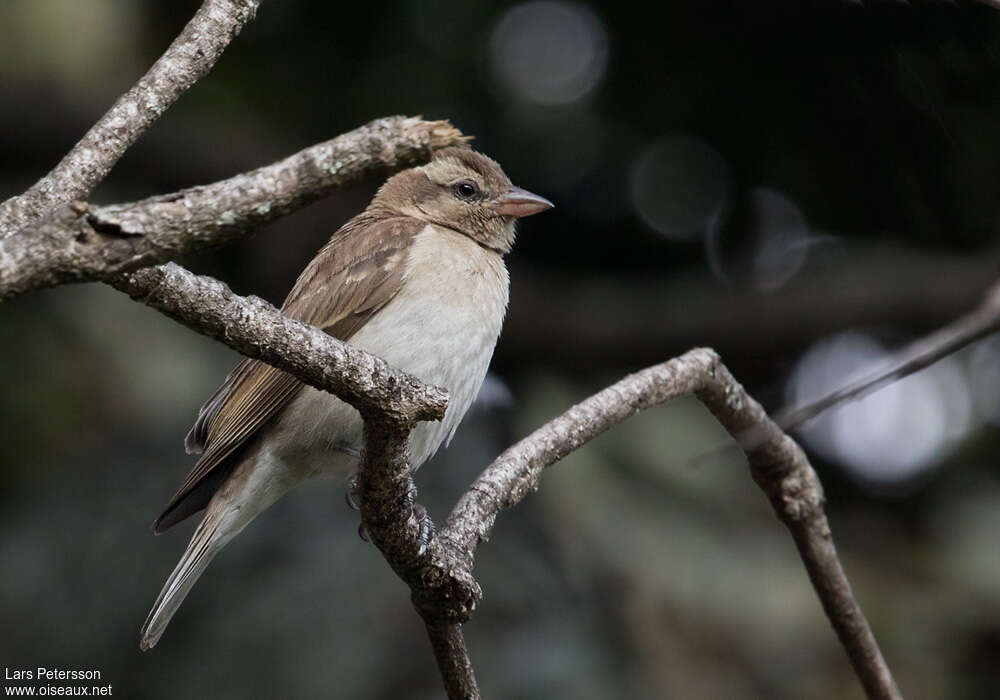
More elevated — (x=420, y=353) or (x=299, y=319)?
(x=299, y=319)

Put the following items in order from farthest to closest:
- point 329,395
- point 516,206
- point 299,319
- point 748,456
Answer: point 516,206, point 299,319, point 329,395, point 748,456

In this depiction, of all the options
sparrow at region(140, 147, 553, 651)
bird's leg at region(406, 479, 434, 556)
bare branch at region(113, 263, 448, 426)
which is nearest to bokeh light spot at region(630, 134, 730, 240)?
sparrow at region(140, 147, 553, 651)

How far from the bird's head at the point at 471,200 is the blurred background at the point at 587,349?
3.68ft

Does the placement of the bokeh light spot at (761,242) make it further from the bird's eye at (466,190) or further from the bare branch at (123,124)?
the bare branch at (123,124)

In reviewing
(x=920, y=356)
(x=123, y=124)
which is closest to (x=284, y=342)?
(x=123, y=124)

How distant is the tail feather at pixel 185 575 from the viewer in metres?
3.61

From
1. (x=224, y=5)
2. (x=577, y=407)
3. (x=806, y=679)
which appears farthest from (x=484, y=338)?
(x=806, y=679)

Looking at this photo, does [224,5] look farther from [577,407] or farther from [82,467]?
[82,467]

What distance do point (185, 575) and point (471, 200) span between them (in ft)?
5.71

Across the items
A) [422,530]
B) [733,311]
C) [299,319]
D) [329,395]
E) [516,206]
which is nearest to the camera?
[422,530]

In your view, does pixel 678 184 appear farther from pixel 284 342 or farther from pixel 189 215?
pixel 189 215

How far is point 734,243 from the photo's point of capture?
7.25 meters

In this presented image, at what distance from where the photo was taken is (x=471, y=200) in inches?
181

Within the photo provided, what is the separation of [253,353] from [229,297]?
0.11 meters
